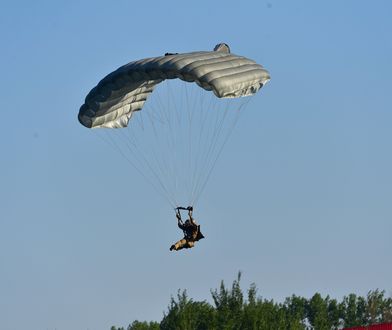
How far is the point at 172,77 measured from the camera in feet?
136

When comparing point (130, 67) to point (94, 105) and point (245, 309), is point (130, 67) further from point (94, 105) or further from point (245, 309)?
point (245, 309)

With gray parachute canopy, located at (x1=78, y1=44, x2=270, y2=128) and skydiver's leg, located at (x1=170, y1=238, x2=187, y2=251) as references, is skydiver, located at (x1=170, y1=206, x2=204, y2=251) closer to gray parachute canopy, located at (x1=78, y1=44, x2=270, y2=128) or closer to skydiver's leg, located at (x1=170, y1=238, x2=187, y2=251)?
skydiver's leg, located at (x1=170, y1=238, x2=187, y2=251)

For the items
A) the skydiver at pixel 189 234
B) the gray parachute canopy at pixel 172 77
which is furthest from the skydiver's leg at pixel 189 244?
the gray parachute canopy at pixel 172 77

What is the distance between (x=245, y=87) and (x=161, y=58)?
9.22 feet

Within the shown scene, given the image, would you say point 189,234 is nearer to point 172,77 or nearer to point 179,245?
point 179,245

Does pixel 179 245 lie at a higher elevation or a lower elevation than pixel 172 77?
lower

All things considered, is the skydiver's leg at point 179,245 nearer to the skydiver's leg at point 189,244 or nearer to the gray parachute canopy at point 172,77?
the skydiver's leg at point 189,244

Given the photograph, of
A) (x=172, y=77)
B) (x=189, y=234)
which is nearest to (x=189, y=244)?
(x=189, y=234)

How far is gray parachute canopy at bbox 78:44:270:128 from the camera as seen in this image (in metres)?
40.4

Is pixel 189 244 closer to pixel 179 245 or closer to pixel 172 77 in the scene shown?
pixel 179 245

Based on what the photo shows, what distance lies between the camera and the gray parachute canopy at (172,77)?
133 ft

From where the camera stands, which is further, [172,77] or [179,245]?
[179,245]

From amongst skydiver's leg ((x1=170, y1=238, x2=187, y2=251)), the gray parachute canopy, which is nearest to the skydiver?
skydiver's leg ((x1=170, y1=238, x2=187, y2=251))

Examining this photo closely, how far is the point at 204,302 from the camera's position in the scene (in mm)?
69438
